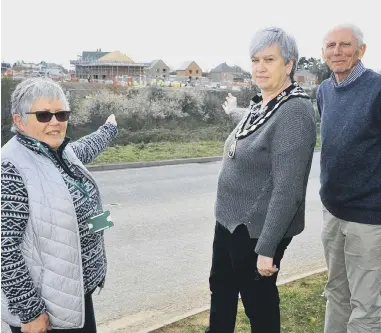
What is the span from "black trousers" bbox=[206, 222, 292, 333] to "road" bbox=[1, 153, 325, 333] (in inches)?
47.3

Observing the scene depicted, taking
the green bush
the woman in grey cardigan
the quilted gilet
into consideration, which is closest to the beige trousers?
the woman in grey cardigan

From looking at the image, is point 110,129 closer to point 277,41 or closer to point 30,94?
point 30,94

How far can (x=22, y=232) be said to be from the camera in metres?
1.88

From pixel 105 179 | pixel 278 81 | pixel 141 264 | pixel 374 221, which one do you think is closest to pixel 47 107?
pixel 278 81

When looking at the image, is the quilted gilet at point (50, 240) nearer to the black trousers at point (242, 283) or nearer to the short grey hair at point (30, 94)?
the short grey hair at point (30, 94)

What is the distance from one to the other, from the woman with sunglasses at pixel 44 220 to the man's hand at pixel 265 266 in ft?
2.42

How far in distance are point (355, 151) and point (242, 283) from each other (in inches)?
36.7

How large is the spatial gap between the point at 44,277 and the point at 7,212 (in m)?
0.32

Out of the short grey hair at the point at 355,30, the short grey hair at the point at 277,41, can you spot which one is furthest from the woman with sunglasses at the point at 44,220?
the short grey hair at the point at 355,30

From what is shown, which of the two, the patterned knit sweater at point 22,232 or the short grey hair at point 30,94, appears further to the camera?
the short grey hair at point 30,94

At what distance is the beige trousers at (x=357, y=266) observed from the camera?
2.62 meters

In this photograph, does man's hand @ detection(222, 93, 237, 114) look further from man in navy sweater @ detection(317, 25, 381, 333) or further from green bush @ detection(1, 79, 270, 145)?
green bush @ detection(1, 79, 270, 145)

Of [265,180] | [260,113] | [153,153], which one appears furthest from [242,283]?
[153,153]

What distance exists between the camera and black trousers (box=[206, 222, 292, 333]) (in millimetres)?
2301
